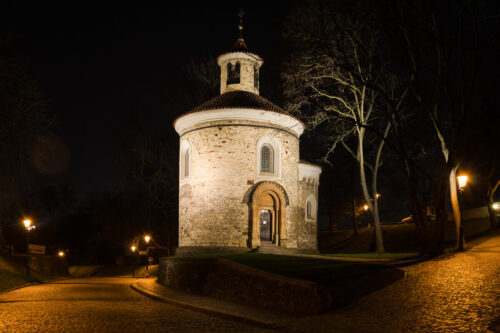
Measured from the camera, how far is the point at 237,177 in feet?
75.3

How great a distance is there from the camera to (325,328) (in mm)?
8453

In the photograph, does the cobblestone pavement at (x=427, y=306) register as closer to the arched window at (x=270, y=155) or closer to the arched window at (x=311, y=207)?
the arched window at (x=270, y=155)

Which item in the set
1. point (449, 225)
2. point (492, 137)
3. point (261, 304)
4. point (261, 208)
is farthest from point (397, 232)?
point (261, 304)

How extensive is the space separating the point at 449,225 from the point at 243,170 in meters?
18.8

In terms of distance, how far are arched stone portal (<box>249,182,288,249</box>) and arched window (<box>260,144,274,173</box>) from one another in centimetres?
114

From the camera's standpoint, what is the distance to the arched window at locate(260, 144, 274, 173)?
24.1 meters

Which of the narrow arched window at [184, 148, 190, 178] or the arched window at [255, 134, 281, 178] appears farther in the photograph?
the narrow arched window at [184, 148, 190, 178]

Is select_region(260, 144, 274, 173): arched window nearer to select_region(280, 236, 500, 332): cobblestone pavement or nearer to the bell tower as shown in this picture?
the bell tower

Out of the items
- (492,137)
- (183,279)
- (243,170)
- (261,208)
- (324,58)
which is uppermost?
(324,58)

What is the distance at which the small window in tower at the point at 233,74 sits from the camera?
27328mm

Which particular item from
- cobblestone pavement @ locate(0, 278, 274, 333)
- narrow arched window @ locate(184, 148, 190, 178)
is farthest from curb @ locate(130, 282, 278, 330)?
narrow arched window @ locate(184, 148, 190, 178)

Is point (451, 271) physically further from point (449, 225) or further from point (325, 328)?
point (449, 225)

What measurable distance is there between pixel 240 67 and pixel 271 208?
8882 millimetres

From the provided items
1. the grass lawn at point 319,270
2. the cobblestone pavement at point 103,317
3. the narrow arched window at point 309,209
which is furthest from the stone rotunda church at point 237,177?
the cobblestone pavement at point 103,317
